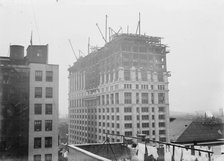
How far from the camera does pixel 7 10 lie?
37.2 ft

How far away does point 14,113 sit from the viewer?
982 inches

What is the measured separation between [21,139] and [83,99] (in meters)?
45.2

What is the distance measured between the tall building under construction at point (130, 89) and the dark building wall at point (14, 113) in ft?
91.8

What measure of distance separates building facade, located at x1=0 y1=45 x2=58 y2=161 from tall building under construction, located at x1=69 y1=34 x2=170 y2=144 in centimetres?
2583

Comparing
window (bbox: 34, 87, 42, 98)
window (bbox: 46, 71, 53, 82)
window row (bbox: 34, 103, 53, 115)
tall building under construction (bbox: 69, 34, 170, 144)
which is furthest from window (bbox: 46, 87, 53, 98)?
tall building under construction (bbox: 69, 34, 170, 144)

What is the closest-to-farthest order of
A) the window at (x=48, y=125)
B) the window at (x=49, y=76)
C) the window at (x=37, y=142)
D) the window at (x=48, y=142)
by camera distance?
1. the window at (x=37, y=142)
2. the window at (x=48, y=142)
3. the window at (x=48, y=125)
4. the window at (x=49, y=76)

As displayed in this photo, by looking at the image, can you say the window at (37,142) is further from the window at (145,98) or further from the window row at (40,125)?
the window at (145,98)

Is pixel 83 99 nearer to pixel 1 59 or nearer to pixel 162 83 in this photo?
pixel 162 83

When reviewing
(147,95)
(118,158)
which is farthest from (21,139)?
(147,95)

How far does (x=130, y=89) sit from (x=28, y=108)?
30.6 metres

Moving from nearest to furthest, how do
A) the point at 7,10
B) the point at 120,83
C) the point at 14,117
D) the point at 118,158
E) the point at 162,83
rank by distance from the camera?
the point at 7,10 → the point at 118,158 → the point at 14,117 → the point at 120,83 → the point at 162,83

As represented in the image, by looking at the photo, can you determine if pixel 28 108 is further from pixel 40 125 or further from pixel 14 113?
pixel 40 125

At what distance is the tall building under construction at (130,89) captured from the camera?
172 feet

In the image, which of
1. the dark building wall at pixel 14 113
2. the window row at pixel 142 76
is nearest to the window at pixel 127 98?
the window row at pixel 142 76
